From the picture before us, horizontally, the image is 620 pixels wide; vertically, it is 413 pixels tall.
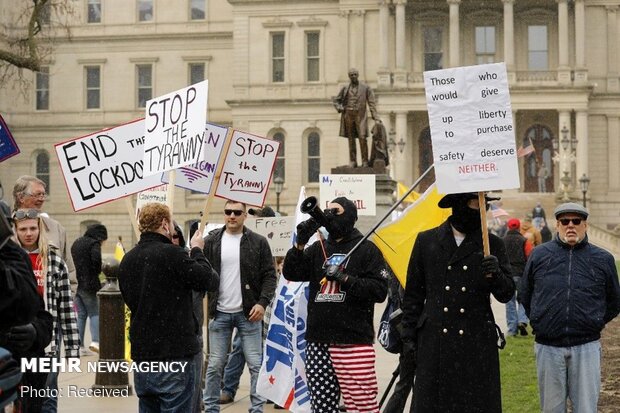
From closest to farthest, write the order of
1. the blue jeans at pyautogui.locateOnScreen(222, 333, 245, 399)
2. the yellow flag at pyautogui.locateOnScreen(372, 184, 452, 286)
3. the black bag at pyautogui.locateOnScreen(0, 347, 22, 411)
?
the black bag at pyautogui.locateOnScreen(0, 347, 22, 411) → the yellow flag at pyautogui.locateOnScreen(372, 184, 452, 286) → the blue jeans at pyautogui.locateOnScreen(222, 333, 245, 399)

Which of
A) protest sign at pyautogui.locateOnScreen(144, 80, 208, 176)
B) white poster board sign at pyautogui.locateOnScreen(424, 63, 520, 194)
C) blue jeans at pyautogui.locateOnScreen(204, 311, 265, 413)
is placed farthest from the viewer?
blue jeans at pyautogui.locateOnScreen(204, 311, 265, 413)

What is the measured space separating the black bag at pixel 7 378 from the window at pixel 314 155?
56783mm

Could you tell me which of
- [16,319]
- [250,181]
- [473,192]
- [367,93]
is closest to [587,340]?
[473,192]

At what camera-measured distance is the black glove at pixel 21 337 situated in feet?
19.1

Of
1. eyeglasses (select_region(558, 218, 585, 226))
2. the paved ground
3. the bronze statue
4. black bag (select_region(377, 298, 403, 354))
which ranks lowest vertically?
the paved ground

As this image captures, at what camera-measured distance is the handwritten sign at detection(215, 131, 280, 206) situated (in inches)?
436

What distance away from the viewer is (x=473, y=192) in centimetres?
759

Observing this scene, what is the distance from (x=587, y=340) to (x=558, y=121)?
51669 millimetres

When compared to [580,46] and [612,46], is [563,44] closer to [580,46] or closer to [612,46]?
[580,46]

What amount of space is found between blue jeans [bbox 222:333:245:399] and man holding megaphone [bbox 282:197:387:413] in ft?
9.06

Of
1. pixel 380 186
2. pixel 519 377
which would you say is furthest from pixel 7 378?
pixel 380 186

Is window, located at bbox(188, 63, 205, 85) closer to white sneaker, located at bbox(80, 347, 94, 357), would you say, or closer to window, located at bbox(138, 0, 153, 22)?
window, located at bbox(138, 0, 153, 22)

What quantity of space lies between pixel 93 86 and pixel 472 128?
61.7 meters

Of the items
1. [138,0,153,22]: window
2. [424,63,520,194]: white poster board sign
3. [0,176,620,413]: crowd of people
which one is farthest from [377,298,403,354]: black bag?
[138,0,153,22]: window
